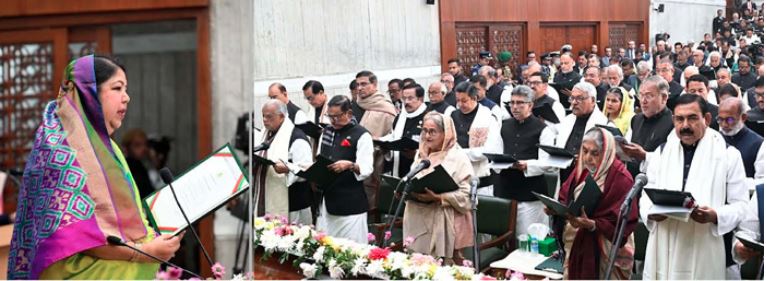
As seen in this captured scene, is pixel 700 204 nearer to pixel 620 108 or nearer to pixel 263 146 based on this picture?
pixel 620 108

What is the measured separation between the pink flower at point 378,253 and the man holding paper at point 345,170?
0.18 feet

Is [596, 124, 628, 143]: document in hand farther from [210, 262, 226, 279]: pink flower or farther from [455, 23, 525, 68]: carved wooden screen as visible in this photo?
[210, 262, 226, 279]: pink flower

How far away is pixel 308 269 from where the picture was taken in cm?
227

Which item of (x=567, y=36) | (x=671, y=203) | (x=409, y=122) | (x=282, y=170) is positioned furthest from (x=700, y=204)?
(x=282, y=170)

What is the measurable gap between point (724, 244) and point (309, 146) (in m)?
1.07

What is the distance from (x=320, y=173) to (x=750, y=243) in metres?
1.09

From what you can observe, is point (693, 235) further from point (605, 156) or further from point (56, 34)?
point (56, 34)

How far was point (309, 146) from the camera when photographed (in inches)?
86.6

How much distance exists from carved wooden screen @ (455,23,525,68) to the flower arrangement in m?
0.53

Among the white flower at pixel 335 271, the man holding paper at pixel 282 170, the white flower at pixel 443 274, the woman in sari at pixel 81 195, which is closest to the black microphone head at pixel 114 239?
the woman in sari at pixel 81 195

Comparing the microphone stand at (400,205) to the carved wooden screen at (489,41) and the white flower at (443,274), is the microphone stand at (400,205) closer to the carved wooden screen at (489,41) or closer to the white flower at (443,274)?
the white flower at (443,274)

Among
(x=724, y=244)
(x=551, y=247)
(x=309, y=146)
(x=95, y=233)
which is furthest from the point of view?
(x=309, y=146)

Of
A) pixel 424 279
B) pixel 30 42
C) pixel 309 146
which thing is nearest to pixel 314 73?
pixel 309 146

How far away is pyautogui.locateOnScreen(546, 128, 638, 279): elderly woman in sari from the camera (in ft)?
6.12
